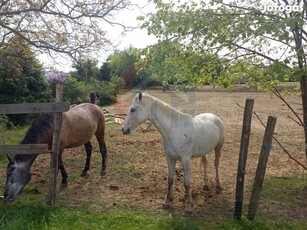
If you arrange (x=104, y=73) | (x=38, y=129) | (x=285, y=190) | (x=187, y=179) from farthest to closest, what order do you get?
(x=104, y=73) → (x=285, y=190) → (x=38, y=129) → (x=187, y=179)

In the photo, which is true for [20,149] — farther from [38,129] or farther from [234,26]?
[234,26]

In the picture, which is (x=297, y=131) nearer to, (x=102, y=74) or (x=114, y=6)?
(x=114, y=6)

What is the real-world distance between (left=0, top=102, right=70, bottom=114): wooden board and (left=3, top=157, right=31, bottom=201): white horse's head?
2.48 feet

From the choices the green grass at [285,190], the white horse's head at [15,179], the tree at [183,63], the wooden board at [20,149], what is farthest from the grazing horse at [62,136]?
the green grass at [285,190]

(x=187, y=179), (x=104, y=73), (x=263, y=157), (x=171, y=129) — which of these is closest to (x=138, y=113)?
(x=171, y=129)

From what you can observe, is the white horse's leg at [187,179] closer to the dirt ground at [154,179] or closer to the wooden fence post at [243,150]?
the dirt ground at [154,179]

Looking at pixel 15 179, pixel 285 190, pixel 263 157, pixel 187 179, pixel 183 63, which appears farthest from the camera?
pixel 183 63

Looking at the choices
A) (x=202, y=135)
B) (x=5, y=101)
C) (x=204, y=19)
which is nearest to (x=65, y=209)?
(x=202, y=135)

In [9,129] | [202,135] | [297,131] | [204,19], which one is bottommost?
[9,129]

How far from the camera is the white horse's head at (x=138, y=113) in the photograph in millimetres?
4324

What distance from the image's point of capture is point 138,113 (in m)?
4.33

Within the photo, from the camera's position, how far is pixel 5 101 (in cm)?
1209

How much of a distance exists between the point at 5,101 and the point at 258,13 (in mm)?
10953

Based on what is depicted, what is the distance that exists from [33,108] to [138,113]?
1.46 meters
